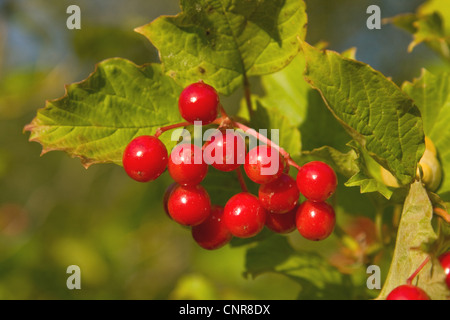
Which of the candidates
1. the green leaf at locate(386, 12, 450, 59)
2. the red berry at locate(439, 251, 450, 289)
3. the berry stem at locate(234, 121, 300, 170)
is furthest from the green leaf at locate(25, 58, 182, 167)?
the green leaf at locate(386, 12, 450, 59)

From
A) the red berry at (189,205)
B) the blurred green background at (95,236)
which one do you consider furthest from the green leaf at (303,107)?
the blurred green background at (95,236)

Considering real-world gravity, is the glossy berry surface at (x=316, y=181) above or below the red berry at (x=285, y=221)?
above

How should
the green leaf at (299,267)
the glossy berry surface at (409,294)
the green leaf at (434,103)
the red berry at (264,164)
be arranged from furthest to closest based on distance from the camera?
the green leaf at (299,267), the green leaf at (434,103), the red berry at (264,164), the glossy berry surface at (409,294)

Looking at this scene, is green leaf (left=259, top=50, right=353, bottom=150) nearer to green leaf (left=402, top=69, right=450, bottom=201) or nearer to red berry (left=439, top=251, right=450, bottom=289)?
green leaf (left=402, top=69, right=450, bottom=201)

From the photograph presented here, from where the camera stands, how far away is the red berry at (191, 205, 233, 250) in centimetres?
96

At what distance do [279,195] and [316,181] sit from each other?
75mm

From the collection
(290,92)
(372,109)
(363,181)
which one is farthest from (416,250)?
(290,92)

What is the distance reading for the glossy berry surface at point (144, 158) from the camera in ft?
2.83

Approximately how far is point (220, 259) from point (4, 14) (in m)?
1.80

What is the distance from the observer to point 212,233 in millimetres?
955

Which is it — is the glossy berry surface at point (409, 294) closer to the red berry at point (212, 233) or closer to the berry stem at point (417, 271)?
the berry stem at point (417, 271)

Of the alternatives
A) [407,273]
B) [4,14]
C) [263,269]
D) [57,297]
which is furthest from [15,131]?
[407,273]

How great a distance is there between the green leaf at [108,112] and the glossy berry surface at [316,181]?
0.98 ft

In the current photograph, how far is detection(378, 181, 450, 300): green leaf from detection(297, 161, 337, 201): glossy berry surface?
0.14 meters
